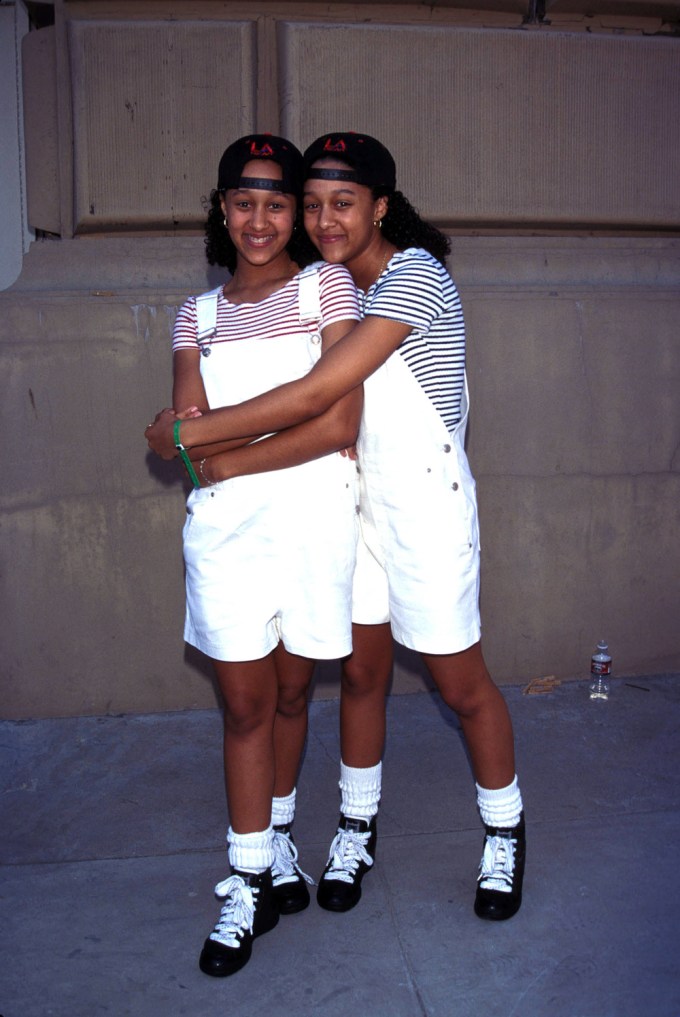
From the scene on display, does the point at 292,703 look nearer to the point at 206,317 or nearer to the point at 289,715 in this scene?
the point at 289,715

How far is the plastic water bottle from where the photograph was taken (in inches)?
161

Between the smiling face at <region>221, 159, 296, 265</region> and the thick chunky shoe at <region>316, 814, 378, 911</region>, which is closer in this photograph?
the smiling face at <region>221, 159, 296, 265</region>

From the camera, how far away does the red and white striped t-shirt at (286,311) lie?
2361 millimetres

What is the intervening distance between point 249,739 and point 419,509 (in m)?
0.70

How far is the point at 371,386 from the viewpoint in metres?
2.44

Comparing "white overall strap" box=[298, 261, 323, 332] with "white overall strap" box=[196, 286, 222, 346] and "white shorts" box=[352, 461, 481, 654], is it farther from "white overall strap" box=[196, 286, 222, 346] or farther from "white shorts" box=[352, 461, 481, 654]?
"white shorts" box=[352, 461, 481, 654]

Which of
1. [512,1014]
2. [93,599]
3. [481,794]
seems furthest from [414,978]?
[93,599]

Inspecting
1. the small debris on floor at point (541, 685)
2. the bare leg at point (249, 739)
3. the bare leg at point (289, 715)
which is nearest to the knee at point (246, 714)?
the bare leg at point (249, 739)

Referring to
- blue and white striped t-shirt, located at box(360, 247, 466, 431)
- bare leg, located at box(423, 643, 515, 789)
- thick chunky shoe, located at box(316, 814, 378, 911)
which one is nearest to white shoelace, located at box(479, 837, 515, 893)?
bare leg, located at box(423, 643, 515, 789)

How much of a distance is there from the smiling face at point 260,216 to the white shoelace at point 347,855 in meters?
1.55

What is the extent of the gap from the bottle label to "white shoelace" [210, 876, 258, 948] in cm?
216

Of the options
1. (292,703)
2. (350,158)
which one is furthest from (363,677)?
(350,158)

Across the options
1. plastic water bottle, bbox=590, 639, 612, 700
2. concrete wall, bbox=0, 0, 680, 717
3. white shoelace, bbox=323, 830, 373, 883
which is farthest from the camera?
plastic water bottle, bbox=590, 639, 612, 700

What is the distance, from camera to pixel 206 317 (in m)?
2.48
